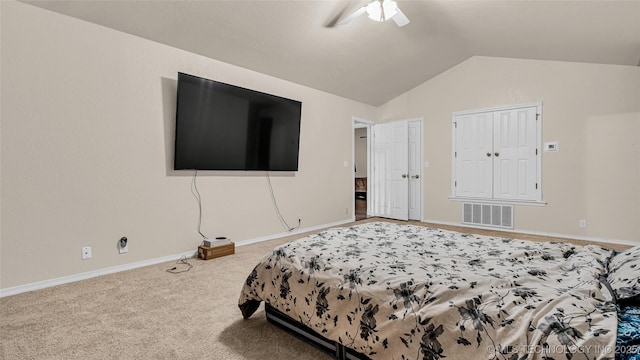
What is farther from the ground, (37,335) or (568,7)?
(568,7)

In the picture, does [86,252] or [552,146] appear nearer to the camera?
[86,252]

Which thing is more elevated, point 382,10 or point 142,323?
point 382,10

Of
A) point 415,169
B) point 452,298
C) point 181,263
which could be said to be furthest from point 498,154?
point 181,263

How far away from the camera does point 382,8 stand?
9.84ft

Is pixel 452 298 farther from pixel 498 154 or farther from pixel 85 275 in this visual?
pixel 498 154

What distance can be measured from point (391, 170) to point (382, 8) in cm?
373

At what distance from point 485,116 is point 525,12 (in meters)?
2.10

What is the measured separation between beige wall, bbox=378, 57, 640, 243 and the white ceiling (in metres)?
0.26

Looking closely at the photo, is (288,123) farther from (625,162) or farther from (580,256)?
(625,162)

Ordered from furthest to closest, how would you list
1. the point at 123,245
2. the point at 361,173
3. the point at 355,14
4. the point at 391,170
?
the point at 361,173 < the point at 391,170 < the point at 123,245 < the point at 355,14

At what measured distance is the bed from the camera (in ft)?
3.40

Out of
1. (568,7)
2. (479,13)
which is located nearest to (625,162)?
(568,7)

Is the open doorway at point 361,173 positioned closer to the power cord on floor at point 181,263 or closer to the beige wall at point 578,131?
the beige wall at point 578,131

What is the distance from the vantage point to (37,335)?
1.94 m
